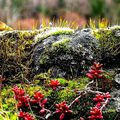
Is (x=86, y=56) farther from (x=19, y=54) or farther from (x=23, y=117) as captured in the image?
(x=23, y=117)

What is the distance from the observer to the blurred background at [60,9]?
4170 centimetres

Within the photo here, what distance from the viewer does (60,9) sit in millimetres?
47156

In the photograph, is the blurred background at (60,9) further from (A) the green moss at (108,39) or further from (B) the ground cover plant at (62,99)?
(B) the ground cover plant at (62,99)

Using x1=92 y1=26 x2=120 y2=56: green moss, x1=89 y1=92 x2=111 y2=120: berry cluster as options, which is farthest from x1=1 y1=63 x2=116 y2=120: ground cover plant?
x1=92 y1=26 x2=120 y2=56: green moss

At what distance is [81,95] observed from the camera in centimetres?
401

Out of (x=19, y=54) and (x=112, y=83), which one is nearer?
(x=112, y=83)

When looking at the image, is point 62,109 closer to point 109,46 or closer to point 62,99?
point 62,99

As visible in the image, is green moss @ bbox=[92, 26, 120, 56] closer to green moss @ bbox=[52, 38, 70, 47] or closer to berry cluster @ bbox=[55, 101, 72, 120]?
green moss @ bbox=[52, 38, 70, 47]

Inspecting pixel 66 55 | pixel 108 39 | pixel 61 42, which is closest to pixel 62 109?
pixel 66 55

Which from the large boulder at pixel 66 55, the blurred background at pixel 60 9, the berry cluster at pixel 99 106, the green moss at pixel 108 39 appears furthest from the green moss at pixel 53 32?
the blurred background at pixel 60 9

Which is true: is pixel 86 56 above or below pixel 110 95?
above

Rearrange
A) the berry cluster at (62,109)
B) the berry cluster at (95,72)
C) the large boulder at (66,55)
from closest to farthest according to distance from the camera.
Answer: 1. the berry cluster at (62,109)
2. the berry cluster at (95,72)
3. the large boulder at (66,55)

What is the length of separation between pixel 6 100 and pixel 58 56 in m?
0.80

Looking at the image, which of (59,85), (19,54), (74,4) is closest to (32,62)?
(19,54)
